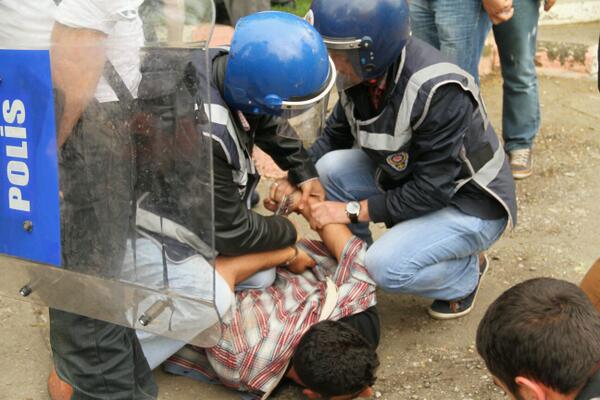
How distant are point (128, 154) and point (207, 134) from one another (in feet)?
0.63

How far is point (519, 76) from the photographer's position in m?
4.52

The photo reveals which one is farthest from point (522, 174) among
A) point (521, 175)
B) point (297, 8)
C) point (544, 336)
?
point (297, 8)

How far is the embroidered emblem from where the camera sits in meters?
3.06

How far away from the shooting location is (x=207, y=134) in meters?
1.71

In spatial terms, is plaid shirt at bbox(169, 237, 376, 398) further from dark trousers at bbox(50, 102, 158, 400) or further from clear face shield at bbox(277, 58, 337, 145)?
dark trousers at bbox(50, 102, 158, 400)

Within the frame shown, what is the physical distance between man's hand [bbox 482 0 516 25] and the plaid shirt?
1543 mm

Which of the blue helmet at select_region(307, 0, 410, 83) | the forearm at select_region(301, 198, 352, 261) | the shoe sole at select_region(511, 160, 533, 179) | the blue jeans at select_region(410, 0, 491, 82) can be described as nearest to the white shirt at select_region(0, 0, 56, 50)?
the blue helmet at select_region(307, 0, 410, 83)

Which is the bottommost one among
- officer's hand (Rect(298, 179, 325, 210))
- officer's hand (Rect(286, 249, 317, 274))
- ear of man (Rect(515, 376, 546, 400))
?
officer's hand (Rect(286, 249, 317, 274))

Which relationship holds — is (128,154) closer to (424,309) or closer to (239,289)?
(239,289)

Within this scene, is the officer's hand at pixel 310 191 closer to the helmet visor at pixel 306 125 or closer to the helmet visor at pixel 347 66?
the helmet visor at pixel 306 125

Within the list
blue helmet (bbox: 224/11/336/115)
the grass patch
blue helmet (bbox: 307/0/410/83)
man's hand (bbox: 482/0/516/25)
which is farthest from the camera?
the grass patch

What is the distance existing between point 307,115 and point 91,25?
4.75ft

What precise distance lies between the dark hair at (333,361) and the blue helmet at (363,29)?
94cm

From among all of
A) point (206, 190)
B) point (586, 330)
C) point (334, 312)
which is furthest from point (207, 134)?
point (334, 312)
